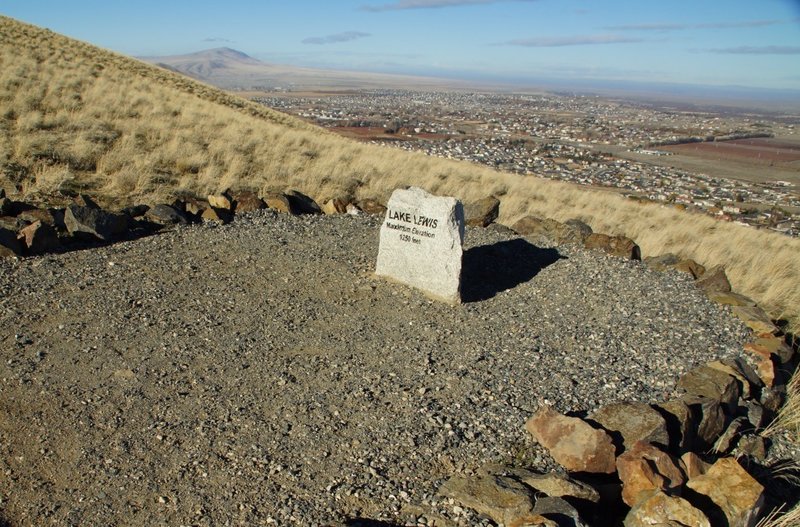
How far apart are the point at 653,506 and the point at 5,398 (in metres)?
4.75

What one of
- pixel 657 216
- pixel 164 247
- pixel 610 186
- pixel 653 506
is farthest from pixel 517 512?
pixel 610 186

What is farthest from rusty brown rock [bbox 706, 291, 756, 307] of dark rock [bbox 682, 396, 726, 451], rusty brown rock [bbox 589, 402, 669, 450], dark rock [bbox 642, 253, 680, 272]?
rusty brown rock [bbox 589, 402, 669, 450]

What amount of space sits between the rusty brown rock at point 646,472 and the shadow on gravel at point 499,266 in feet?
12.1

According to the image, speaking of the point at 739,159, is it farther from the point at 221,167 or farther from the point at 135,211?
the point at 135,211

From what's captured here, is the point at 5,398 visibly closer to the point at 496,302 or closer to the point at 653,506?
the point at 653,506

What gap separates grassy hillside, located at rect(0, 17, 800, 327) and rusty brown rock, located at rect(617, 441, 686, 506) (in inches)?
234

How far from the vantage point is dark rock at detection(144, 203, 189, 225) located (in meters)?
9.34

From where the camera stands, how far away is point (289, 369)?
570 centimetres

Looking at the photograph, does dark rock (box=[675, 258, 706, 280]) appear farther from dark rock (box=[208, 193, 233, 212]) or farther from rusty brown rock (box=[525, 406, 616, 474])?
dark rock (box=[208, 193, 233, 212])

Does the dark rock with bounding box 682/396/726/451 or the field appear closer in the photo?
the dark rock with bounding box 682/396/726/451

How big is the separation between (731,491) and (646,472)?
545 mm

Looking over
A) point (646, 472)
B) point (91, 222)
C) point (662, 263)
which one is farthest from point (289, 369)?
point (662, 263)

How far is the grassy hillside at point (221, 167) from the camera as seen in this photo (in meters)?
11.2

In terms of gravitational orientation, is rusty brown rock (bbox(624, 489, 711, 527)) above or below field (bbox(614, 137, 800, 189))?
below
